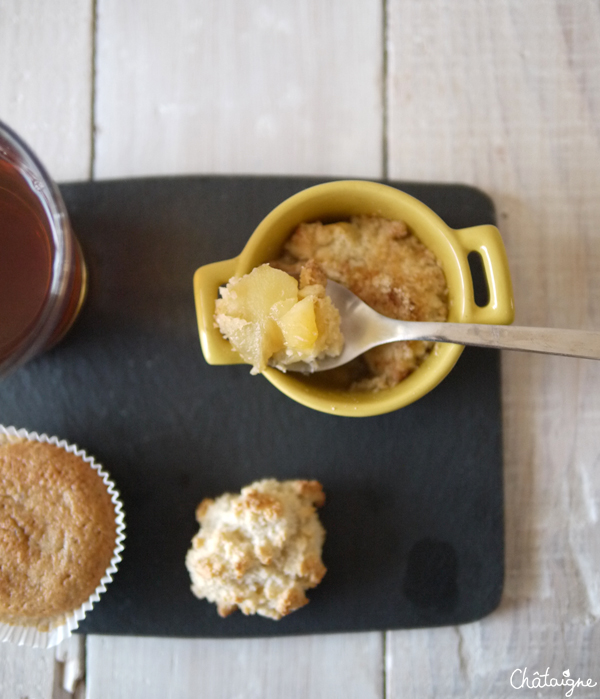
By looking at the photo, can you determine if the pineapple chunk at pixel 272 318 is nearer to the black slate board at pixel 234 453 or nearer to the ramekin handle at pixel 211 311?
the ramekin handle at pixel 211 311

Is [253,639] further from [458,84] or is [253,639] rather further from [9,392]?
[458,84]

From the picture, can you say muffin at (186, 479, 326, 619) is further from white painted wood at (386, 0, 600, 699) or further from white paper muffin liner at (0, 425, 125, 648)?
white painted wood at (386, 0, 600, 699)

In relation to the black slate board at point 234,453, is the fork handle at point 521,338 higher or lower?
higher

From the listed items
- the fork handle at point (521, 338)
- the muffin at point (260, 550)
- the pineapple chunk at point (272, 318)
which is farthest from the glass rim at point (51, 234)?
the fork handle at point (521, 338)

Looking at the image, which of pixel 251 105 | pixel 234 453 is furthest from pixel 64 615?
pixel 251 105

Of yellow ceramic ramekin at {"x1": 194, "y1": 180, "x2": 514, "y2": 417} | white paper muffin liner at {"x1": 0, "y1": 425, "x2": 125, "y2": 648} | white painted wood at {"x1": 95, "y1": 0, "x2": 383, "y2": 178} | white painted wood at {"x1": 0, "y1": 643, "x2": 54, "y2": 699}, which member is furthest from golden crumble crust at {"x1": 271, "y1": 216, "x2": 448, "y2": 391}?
white painted wood at {"x1": 0, "y1": 643, "x2": 54, "y2": 699}

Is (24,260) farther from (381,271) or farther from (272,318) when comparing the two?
(381,271)
